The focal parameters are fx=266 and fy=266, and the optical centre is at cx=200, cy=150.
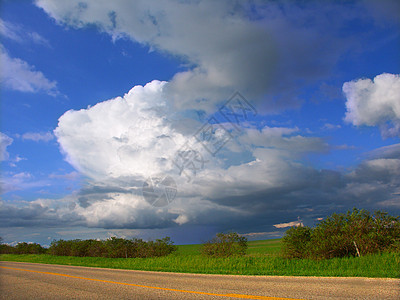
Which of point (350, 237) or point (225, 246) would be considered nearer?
point (350, 237)

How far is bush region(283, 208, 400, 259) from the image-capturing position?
14250 mm

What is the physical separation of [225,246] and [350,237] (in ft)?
36.9

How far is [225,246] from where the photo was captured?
23.7 m

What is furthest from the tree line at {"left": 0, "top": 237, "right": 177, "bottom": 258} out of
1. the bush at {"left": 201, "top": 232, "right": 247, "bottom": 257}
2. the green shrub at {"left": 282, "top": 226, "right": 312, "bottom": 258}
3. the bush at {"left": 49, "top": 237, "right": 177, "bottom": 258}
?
the green shrub at {"left": 282, "top": 226, "right": 312, "bottom": 258}

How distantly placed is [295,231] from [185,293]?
40.5 feet

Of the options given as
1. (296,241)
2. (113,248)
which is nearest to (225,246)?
(296,241)

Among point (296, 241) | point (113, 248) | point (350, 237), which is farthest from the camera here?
point (113, 248)

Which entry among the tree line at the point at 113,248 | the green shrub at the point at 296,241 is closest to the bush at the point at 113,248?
the tree line at the point at 113,248

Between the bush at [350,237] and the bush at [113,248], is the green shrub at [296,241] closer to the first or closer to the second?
the bush at [350,237]

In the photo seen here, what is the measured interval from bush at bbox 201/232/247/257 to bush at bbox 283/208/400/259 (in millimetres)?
6442

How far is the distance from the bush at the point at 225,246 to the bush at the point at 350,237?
6.44 meters

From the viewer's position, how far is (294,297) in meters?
6.85

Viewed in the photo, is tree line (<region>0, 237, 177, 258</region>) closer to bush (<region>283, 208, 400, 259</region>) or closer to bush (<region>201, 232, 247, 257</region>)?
bush (<region>201, 232, 247, 257</region>)

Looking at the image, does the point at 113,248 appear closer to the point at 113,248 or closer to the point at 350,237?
the point at 113,248
